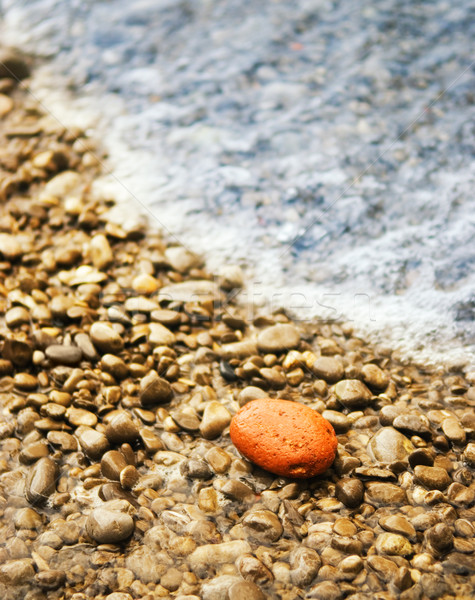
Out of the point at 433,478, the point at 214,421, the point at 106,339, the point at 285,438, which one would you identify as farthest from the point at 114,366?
the point at 433,478

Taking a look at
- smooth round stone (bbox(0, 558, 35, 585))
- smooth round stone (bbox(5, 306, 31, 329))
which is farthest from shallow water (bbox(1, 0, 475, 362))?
smooth round stone (bbox(0, 558, 35, 585))

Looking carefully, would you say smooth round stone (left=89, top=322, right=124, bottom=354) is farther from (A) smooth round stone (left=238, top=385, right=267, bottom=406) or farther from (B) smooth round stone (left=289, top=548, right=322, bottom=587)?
(B) smooth round stone (left=289, top=548, right=322, bottom=587)

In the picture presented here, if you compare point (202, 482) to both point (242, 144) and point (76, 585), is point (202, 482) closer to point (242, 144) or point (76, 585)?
point (76, 585)

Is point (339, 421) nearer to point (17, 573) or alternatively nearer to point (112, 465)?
point (112, 465)

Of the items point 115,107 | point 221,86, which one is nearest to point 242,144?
point 221,86

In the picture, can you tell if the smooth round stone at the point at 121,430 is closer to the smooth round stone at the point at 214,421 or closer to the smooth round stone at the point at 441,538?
the smooth round stone at the point at 214,421

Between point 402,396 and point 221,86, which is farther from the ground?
point 221,86
